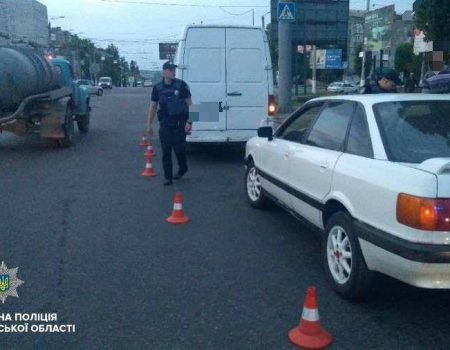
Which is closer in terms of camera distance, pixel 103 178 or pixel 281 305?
pixel 281 305

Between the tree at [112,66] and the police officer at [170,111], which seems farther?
the tree at [112,66]

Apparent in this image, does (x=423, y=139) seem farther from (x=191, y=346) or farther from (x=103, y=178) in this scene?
(x=103, y=178)

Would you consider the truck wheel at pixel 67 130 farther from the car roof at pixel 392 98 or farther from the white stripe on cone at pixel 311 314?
the white stripe on cone at pixel 311 314

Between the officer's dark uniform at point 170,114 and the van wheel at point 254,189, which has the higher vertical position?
the officer's dark uniform at point 170,114

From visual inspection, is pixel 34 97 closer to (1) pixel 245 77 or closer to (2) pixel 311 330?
(1) pixel 245 77

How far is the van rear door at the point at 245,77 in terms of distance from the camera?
1023cm

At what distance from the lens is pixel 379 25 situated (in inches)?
1875

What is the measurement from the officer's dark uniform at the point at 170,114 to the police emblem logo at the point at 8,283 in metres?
3.97

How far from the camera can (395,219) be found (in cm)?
358

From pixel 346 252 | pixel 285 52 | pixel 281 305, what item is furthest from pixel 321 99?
pixel 285 52

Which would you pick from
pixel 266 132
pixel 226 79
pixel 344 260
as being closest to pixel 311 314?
pixel 344 260

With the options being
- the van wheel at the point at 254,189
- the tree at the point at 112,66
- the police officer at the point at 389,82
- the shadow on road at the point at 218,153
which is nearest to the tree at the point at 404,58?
the shadow on road at the point at 218,153

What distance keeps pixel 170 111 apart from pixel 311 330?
5.52 metres

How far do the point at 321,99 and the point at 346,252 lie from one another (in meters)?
1.77
